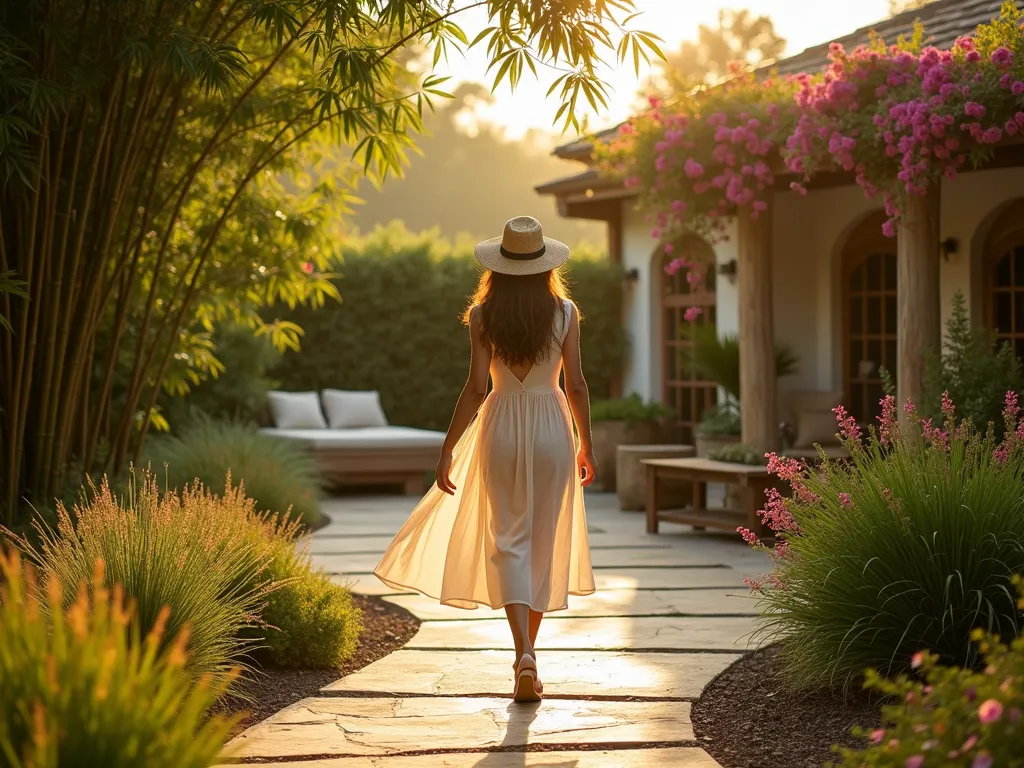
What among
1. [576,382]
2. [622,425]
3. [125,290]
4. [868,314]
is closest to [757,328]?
[868,314]

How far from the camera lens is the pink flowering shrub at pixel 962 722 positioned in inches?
87.4

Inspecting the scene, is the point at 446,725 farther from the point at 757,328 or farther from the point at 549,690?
the point at 757,328

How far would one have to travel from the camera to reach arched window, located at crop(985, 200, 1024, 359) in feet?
32.8

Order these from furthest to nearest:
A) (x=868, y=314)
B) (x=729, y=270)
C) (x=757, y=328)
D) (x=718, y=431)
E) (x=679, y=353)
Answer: (x=679, y=353)
(x=729, y=270)
(x=868, y=314)
(x=718, y=431)
(x=757, y=328)

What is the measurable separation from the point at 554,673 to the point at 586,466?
31.3 inches

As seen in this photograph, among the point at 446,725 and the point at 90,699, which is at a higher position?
the point at 90,699

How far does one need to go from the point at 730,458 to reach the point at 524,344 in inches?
192

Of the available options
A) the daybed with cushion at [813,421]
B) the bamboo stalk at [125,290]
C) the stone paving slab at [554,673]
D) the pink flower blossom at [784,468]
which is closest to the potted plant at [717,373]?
the daybed with cushion at [813,421]

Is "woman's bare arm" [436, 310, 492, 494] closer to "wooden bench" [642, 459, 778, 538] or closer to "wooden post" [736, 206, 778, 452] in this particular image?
"wooden bench" [642, 459, 778, 538]

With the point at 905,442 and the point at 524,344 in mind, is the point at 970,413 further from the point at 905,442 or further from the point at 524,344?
the point at 524,344

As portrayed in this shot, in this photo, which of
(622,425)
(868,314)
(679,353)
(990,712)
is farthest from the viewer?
(679,353)

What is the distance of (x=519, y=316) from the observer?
460 centimetres

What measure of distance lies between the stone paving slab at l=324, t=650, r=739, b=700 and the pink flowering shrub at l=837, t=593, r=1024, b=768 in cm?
204

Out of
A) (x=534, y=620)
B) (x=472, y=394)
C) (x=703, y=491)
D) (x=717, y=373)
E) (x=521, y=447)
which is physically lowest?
(x=534, y=620)
